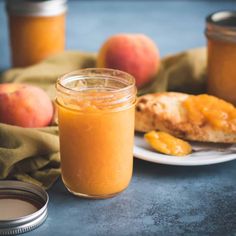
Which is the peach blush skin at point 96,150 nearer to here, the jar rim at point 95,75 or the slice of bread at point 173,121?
the jar rim at point 95,75

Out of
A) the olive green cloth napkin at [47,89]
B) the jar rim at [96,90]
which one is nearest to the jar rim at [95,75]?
the jar rim at [96,90]

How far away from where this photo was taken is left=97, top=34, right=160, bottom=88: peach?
7.66 feet

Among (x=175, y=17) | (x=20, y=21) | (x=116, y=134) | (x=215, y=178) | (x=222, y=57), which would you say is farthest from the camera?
(x=175, y=17)

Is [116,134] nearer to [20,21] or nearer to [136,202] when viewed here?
[136,202]

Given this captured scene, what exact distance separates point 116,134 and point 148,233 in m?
0.27

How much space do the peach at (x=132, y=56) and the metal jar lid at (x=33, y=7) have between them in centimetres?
32

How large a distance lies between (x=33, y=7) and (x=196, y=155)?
1.05 metres

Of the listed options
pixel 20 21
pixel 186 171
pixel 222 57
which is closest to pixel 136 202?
pixel 186 171

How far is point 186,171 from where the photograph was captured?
5.95 ft

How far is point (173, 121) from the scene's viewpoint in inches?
74.6

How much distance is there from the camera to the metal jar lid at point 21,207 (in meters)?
1.44

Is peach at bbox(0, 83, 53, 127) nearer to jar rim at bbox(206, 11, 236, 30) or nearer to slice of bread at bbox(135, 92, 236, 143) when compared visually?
slice of bread at bbox(135, 92, 236, 143)

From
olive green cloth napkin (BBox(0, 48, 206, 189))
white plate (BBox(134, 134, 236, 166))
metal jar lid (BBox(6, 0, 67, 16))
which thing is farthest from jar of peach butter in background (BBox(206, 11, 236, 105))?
metal jar lid (BBox(6, 0, 67, 16))

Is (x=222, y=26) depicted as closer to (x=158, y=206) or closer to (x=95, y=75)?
(x=95, y=75)
